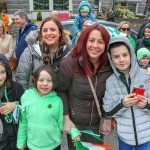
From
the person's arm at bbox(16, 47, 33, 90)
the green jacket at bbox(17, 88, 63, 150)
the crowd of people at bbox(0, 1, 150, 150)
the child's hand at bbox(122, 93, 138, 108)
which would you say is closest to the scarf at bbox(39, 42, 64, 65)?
the crowd of people at bbox(0, 1, 150, 150)

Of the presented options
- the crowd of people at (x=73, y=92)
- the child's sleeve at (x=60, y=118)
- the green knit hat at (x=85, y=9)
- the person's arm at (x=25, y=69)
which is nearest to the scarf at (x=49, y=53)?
the crowd of people at (x=73, y=92)

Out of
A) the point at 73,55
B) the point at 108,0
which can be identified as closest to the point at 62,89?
the point at 73,55

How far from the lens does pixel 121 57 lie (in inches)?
88.0

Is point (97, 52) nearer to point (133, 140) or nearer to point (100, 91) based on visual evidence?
point (100, 91)

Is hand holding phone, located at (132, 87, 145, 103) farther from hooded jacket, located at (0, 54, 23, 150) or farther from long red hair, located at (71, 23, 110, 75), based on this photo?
hooded jacket, located at (0, 54, 23, 150)

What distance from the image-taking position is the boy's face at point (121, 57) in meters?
2.22

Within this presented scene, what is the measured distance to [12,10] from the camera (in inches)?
834

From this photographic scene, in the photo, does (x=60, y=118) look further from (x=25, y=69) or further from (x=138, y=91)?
(x=138, y=91)

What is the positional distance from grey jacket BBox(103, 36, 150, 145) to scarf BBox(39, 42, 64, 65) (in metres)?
0.67

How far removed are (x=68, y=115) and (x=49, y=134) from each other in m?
0.28

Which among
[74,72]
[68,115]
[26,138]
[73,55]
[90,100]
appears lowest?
[26,138]

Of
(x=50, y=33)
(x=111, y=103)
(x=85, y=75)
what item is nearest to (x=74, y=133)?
(x=111, y=103)

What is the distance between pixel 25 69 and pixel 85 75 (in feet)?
2.48

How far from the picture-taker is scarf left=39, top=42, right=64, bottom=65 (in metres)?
2.61
